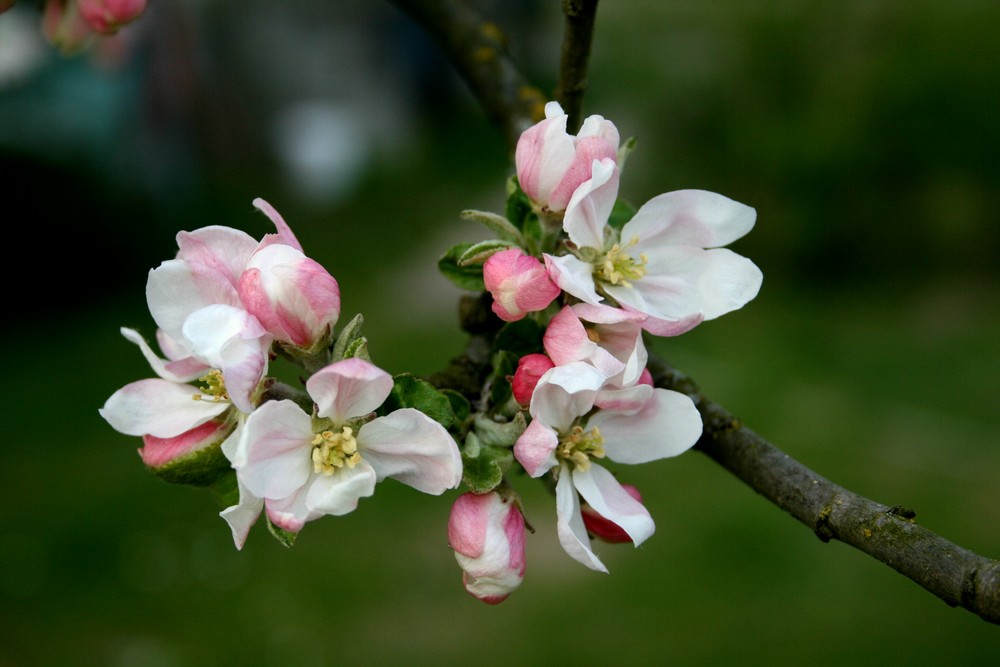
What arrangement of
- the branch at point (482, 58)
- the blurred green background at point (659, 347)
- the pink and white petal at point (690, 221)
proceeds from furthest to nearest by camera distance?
the blurred green background at point (659, 347) < the branch at point (482, 58) < the pink and white petal at point (690, 221)

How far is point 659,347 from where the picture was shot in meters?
4.93

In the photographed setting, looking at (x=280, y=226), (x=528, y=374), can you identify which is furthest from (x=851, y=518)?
(x=280, y=226)

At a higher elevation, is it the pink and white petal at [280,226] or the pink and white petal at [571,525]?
the pink and white petal at [280,226]

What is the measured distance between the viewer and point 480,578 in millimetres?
832

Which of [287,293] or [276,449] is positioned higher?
[287,293]

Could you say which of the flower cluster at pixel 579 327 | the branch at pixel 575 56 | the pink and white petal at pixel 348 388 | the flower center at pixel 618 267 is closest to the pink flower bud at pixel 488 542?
the flower cluster at pixel 579 327

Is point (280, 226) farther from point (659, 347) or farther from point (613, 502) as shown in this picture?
point (659, 347)

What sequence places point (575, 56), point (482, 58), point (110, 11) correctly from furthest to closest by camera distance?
1. point (482, 58)
2. point (110, 11)
3. point (575, 56)

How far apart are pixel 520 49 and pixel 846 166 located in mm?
4964

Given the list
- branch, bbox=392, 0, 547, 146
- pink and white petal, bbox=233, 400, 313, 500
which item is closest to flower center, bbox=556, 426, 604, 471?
pink and white petal, bbox=233, 400, 313, 500

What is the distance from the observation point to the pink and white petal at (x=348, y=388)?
2.43 feet

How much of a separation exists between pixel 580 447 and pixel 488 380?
0.39 feet

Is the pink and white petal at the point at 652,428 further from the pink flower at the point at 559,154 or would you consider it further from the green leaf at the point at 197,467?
the green leaf at the point at 197,467

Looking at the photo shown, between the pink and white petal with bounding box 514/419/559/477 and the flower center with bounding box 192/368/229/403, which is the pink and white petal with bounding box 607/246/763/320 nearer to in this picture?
the pink and white petal with bounding box 514/419/559/477
